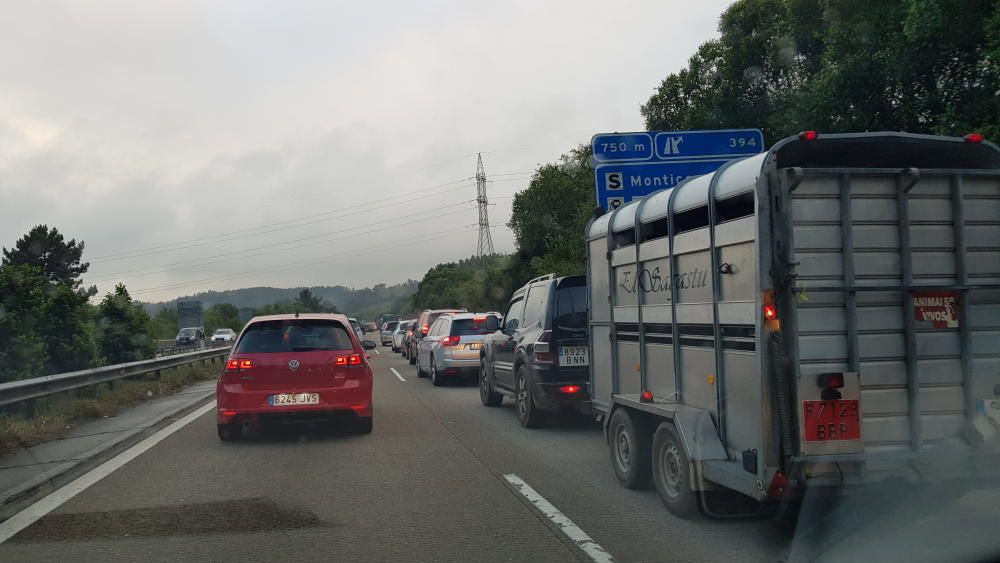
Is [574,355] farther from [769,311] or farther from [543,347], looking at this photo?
[769,311]

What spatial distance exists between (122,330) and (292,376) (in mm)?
12056

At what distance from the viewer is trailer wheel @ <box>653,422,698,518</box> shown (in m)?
6.43

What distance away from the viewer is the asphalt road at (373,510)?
589cm

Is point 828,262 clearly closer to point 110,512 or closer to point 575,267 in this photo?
point 110,512

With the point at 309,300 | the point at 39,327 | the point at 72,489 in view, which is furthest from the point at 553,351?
the point at 309,300

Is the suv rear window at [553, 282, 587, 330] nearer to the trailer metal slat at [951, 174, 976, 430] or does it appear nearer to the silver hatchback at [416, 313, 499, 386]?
the trailer metal slat at [951, 174, 976, 430]

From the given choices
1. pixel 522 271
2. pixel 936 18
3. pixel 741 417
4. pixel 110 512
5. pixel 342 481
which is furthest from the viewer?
pixel 522 271

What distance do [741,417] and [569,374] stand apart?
554cm

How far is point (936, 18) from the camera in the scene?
53.6 feet

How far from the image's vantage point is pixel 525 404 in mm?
12047

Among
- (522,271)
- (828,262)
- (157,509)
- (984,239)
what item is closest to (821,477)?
(828,262)

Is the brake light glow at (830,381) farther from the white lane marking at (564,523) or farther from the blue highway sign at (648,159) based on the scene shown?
the blue highway sign at (648,159)

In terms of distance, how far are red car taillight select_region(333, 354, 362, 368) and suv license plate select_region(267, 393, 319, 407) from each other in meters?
0.51

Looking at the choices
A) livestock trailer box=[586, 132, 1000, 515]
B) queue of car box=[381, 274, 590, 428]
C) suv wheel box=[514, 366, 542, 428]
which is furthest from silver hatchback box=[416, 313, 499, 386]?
livestock trailer box=[586, 132, 1000, 515]
